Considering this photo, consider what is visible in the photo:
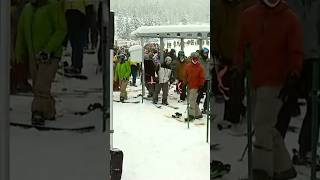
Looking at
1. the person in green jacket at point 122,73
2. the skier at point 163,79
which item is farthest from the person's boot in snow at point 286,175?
the person in green jacket at point 122,73

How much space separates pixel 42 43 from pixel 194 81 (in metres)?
5.49

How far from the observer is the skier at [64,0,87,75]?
2.22 meters

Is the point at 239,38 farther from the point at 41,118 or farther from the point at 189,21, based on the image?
the point at 189,21

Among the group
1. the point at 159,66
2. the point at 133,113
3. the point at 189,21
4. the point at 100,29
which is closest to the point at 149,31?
the point at 189,21

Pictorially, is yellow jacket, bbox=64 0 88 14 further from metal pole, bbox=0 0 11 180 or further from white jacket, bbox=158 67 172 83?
white jacket, bbox=158 67 172 83

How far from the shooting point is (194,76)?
747 cm

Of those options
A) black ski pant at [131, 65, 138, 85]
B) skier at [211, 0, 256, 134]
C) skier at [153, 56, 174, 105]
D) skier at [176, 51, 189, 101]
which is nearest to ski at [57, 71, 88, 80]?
skier at [211, 0, 256, 134]

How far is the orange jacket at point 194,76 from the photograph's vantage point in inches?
287

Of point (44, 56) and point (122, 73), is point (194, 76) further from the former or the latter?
point (44, 56)

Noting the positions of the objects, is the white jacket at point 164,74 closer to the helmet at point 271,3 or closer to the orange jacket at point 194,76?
the orange jacket at point 194,76

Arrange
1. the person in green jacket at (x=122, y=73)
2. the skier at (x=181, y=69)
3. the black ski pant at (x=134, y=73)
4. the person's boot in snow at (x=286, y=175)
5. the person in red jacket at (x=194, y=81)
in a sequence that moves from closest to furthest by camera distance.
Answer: the person's boot in snow at (x=286, y=175) < the person in red jacket at (x=194, y=81) < the skier at (x=181, y=69) < the person in green jacket at (x=122, y=73) < the black ski pant at (x=134, y=73)

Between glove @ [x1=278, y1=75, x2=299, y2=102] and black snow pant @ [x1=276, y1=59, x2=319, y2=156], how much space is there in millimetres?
20

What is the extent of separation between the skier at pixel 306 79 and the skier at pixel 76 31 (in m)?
0.97

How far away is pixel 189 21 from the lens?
15.1 meters
